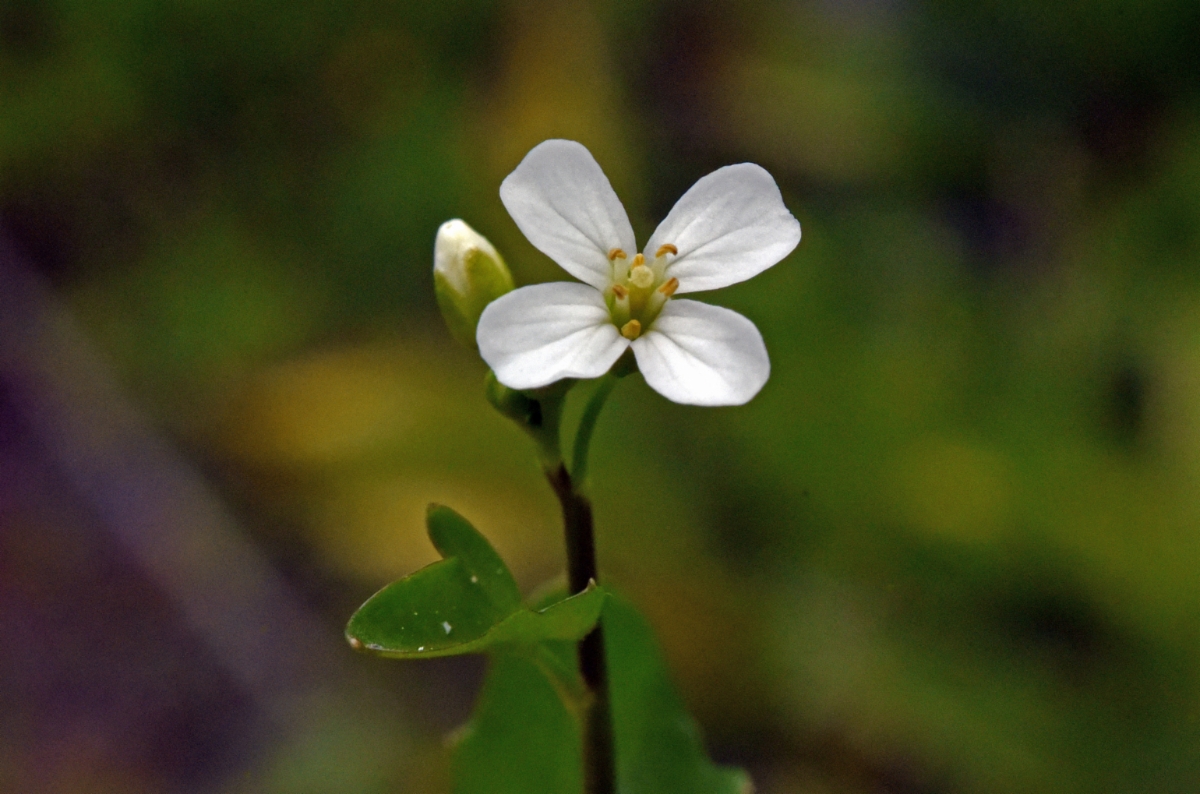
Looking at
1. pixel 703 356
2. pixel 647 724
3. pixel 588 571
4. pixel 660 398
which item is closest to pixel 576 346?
pixel 703 356

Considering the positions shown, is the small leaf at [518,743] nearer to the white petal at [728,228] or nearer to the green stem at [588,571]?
the green stem at [588,571]

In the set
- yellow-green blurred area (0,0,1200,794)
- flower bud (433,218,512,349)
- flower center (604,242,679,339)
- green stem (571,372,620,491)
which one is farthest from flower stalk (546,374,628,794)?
yellow-green blurred area (0,0,1200,794)

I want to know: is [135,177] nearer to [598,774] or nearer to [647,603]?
[647,603]

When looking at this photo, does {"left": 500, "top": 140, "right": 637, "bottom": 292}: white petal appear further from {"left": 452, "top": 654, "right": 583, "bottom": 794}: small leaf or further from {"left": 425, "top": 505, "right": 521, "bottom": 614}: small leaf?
{"left": 452, "top": 654, "right": 583, "bottom": 794}: small leaf

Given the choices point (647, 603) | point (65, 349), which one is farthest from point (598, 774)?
point (65, 349)

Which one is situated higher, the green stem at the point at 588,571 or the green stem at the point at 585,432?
the green stem at the point at 585,432

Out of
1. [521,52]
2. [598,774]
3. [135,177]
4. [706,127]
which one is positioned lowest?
[598,774]

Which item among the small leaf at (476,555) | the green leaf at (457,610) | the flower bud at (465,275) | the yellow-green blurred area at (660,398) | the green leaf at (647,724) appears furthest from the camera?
the yellow-green blurred area at (660,398)

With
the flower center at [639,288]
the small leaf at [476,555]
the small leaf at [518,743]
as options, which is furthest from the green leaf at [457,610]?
the small leaf at [518,743]
